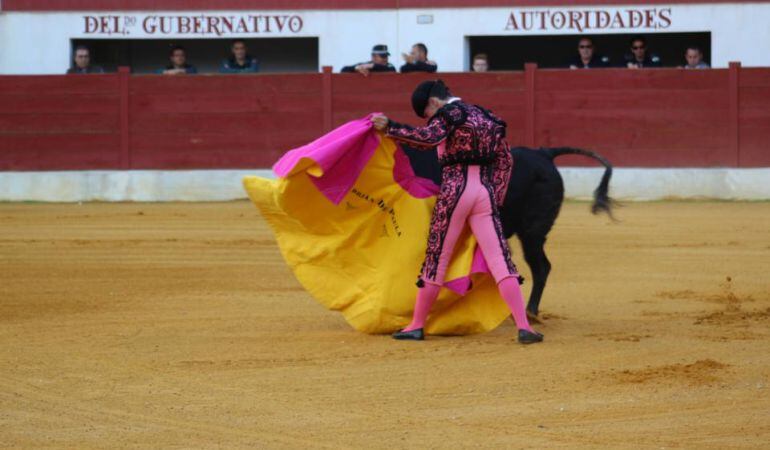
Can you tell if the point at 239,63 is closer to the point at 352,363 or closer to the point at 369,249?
the point at 369,249

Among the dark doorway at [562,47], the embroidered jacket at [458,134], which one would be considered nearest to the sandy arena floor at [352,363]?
the embroidered jacket at [458,134]

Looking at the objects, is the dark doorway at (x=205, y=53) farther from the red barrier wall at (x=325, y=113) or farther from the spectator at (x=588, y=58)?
the spectator at (x=588, y=58)

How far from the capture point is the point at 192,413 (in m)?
4.50

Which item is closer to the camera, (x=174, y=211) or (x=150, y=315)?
(x=150, y=315)

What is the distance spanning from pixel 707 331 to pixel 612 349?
662mm

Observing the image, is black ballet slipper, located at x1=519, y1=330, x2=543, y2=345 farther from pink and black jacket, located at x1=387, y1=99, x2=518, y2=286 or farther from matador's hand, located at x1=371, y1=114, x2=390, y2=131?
matador's hand, located at x1=371, y1=114, x2=390, y2=131

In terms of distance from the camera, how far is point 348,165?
20.1 ft

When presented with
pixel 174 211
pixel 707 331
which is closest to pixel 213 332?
pixel 707 331

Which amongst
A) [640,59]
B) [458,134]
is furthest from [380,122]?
[640,59]

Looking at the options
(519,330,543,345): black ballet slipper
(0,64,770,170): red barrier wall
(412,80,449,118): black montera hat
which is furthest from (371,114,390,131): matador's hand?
(0,64,770,170): red barrier wall

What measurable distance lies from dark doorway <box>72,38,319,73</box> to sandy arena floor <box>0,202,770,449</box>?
28.4 ft

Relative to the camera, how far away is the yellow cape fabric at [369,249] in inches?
239

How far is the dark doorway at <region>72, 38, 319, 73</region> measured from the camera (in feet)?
58.5

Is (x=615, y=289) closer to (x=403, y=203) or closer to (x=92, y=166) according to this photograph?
(x=403, y=203)
